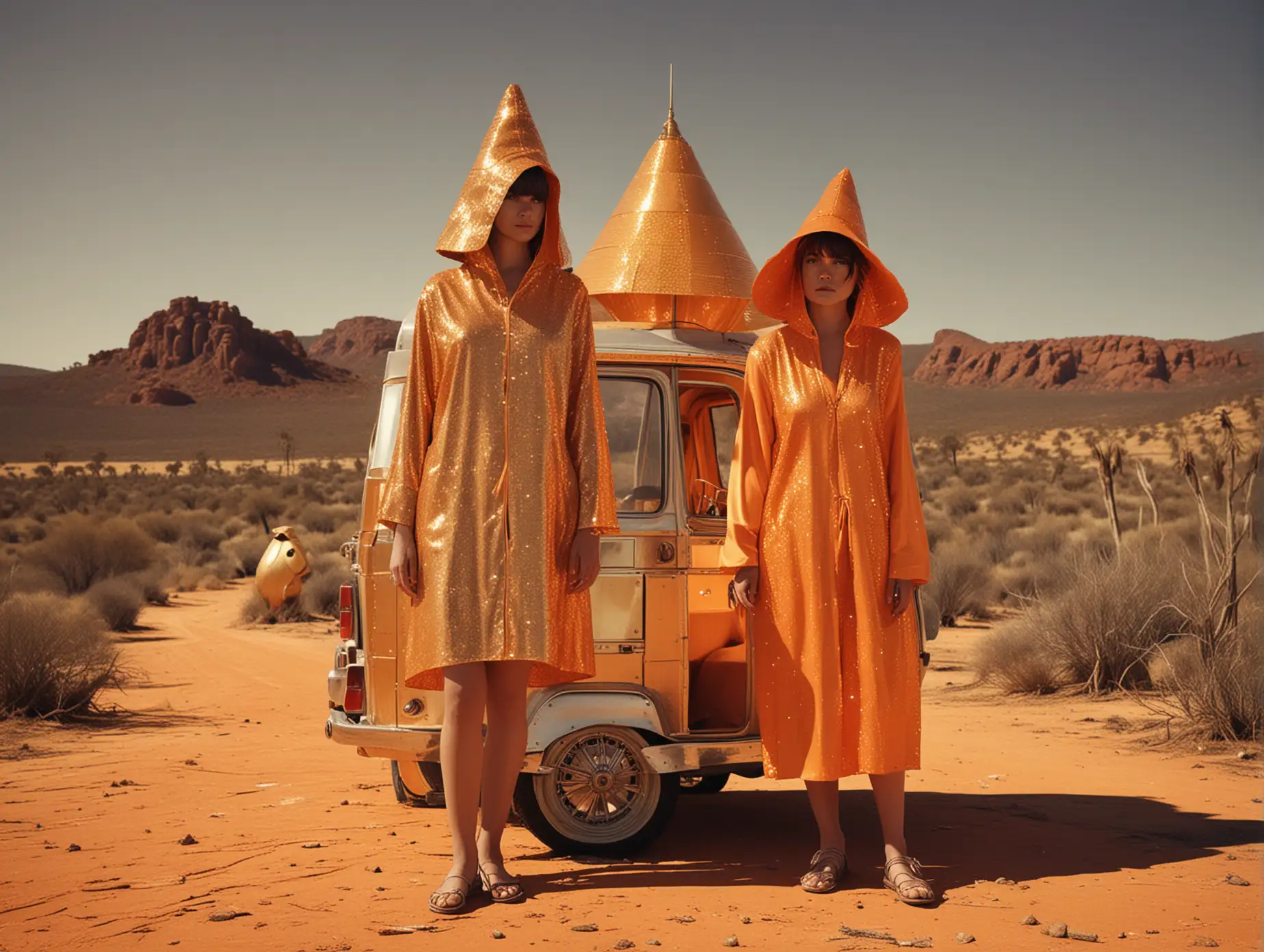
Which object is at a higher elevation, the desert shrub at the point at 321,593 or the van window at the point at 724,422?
the van window at the point at 724,422

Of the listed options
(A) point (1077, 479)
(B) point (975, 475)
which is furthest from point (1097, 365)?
(A) point (1077, 479)

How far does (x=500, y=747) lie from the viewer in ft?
15.4

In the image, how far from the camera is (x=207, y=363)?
5246 inches

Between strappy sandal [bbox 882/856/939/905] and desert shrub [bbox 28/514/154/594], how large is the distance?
58.9 feet

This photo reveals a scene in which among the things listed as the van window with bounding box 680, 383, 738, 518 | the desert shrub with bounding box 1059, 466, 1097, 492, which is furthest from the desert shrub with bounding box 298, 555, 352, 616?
the desert shrub with bounding box 1059, 466, 1097, 492

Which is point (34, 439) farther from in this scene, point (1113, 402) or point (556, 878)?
point (556, 878)

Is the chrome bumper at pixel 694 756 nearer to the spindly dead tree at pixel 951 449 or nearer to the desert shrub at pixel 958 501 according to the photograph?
the desert shrub at pixel 958 501

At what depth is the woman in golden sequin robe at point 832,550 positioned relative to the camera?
4.80 metres

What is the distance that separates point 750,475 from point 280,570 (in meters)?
12.9

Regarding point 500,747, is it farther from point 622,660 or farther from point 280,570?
point 280,570

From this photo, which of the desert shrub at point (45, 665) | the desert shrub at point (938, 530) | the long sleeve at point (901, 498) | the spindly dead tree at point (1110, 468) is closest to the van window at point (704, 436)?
the long sleeve at point (901, 498)

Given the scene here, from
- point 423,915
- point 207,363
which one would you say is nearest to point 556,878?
point 423,915

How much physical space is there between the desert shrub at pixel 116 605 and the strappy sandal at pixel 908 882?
44.2 feet

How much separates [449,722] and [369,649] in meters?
0.92
